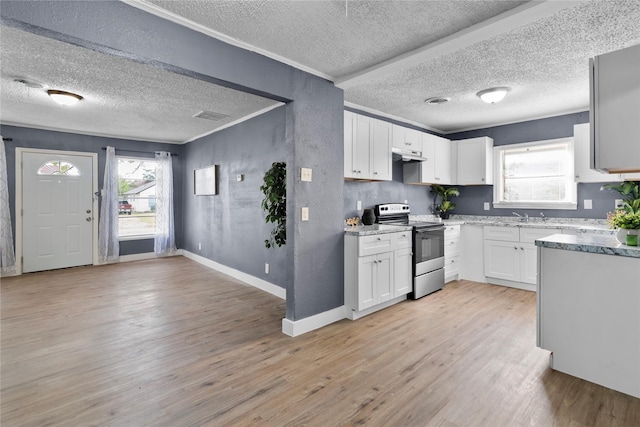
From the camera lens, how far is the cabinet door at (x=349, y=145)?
3.61 m

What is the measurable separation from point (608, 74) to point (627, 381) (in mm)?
1949

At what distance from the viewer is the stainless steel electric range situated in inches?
154

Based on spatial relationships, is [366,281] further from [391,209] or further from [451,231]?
[451,231]

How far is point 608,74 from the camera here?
2.06 m

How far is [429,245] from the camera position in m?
4.11

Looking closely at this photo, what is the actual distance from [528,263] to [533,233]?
41cm

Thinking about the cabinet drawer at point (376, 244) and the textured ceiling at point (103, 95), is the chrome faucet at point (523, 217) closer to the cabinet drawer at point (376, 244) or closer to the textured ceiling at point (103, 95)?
the cabinet drawer at point (376, 244)

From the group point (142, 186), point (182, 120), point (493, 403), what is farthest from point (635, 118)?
point (142, 186)

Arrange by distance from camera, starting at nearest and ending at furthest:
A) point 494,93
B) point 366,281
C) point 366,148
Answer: point 366,281, point 494,93, point 366,148

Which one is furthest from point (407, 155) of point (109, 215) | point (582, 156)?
point (109, 215)

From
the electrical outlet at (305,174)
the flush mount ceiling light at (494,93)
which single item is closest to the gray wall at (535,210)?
the flush mount ceiling light at (494,93)

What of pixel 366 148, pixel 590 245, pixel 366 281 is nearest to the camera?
pixel 590 245

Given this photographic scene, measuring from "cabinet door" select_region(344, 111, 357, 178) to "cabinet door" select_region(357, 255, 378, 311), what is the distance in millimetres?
1001

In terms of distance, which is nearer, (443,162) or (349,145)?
(349,145)
